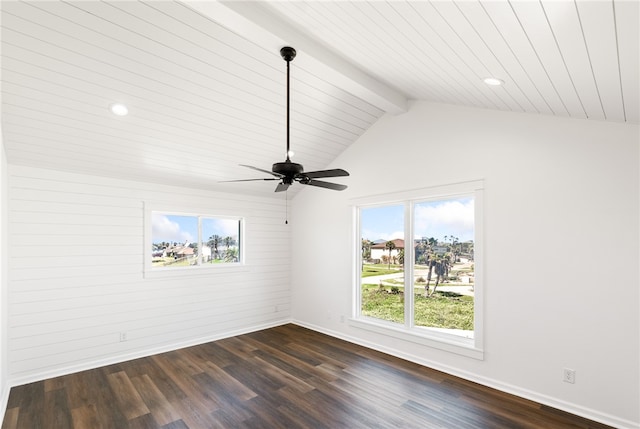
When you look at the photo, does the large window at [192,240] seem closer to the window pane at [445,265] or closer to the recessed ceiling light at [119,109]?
the recessed ceiling light at [119,109]

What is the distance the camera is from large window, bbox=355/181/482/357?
13.1ft

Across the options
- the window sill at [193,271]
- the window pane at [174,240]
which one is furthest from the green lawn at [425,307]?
the window pane at [174,240]

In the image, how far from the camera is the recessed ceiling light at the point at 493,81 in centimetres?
260

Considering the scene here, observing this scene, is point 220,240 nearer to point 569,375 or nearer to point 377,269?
point 377,269

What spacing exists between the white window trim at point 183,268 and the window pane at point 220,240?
0.08 meters

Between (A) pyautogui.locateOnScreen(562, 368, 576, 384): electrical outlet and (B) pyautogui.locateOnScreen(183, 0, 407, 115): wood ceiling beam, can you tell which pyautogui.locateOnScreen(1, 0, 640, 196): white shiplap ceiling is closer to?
(B) pyautogui.locateOnScreen(183, 0, 407, 115): wood ceiling beam

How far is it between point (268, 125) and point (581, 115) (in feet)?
11.0

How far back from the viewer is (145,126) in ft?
12.0

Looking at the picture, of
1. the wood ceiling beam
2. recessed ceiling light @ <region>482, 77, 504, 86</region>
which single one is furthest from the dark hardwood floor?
the wood ceiling beam

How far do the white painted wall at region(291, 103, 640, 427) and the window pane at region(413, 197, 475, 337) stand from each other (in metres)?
0.32

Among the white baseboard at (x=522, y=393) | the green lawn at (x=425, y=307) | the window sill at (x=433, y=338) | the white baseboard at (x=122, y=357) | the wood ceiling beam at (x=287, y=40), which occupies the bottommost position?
the white baseboard at (x=122, y=357)

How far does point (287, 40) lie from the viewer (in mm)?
2746

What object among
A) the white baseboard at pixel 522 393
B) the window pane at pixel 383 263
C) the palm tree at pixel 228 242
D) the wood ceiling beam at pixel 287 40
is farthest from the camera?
the palm tree at pixel 228 242

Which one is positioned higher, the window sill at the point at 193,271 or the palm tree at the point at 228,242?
the palm tree at the point at 228,242
